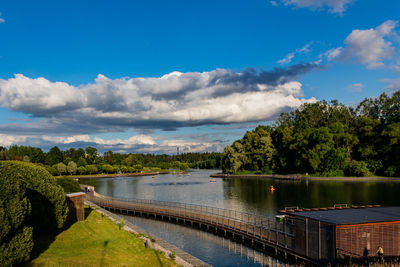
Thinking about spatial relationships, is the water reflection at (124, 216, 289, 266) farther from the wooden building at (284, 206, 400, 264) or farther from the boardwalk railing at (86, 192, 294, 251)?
the wooden building at (284, 206, 400, 264)

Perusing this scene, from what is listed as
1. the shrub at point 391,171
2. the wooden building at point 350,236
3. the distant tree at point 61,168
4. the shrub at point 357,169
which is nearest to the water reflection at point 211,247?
the wooden building at point 350,236

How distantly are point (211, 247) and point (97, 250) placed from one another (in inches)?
567

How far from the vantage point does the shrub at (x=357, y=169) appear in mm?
97250

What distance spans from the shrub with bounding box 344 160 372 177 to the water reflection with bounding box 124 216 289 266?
255ft

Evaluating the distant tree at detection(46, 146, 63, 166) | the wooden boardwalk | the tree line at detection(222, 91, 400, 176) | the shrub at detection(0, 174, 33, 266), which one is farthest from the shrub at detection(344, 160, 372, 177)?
the distant tree at detection(46, 146, 63, 166)

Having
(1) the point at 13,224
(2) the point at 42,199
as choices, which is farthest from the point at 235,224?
(1) the point at 13,224

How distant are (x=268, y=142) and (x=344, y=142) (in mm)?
33503

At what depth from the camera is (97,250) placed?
21.9 meters

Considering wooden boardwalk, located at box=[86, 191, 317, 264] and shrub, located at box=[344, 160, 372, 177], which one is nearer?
wooden boardwalk, located at box=[86, 191, 317, 264]

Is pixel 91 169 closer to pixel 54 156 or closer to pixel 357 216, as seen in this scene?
pixel 54 156

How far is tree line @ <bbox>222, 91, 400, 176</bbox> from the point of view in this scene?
330ft

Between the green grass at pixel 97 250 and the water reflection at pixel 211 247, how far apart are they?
26.1 ft

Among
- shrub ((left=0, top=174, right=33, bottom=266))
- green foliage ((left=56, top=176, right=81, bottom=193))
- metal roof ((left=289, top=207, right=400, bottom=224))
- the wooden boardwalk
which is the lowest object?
the wooden boardwalk

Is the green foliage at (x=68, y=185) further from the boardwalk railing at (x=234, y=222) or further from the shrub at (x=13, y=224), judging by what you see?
the shrub at (x=13, y=224)
